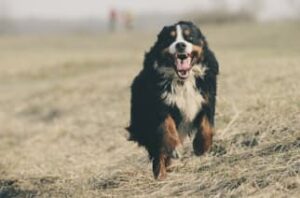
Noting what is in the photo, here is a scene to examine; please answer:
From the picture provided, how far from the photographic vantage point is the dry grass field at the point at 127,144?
7781 mm

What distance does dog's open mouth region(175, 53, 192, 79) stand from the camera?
7.47 meters

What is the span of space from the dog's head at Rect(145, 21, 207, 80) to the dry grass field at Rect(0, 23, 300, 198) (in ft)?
3.58

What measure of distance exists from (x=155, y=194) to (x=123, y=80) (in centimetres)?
1262

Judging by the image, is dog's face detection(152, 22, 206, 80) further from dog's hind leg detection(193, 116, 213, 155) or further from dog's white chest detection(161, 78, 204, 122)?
dog's hind leg detection(193, 116, 213, 155)

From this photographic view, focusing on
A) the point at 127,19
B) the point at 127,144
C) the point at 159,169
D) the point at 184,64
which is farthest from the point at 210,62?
the point at 127,19

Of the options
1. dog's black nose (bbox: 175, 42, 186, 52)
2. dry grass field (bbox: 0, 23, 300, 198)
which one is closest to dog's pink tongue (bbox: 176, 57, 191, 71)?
dog's black nose (bbox: 175, 42, 186, 52)

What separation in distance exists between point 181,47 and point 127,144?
4090 mm

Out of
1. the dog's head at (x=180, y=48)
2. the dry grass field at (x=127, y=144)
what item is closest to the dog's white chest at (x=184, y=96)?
the dog's head at (x=180, y=48)

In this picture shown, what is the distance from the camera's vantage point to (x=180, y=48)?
7.38 meters

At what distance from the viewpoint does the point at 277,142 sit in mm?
8672

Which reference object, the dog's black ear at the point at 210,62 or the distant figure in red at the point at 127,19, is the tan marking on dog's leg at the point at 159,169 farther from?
the distant figure in red at the point at 127,19

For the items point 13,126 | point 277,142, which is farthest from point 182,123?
point 13,126

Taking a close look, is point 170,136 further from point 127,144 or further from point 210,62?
point 127,144

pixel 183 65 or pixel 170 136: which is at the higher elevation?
pixel 183 65
